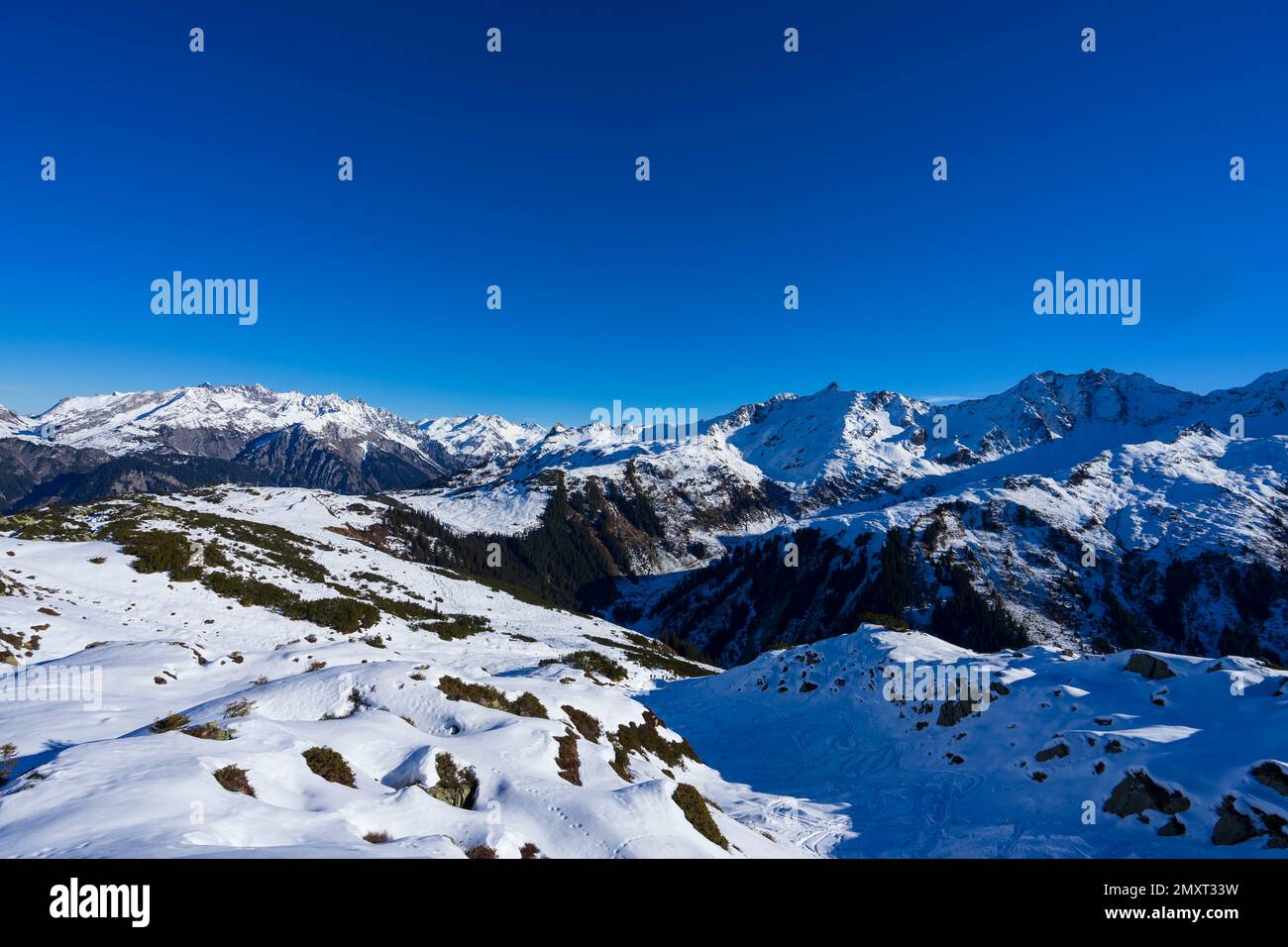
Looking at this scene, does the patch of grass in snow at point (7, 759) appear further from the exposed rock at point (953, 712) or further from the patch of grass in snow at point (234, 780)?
the exposed rock at point (953, 712)

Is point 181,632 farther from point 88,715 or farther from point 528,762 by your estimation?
point 528,762

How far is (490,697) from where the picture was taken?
88.1 ft

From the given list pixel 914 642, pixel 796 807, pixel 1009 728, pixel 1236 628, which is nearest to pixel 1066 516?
pixel 1236 628

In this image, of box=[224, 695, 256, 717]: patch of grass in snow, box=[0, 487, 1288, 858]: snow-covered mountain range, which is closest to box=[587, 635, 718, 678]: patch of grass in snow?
box=[0, 487, 1288, 858]: snow-covered mountain range

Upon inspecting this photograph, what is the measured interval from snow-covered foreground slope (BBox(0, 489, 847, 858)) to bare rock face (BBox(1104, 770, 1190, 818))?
12580 mm

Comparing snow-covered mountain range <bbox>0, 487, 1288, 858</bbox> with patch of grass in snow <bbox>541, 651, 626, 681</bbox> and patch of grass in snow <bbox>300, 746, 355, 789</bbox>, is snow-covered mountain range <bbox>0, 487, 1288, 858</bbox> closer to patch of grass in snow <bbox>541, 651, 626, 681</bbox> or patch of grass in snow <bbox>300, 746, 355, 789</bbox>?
patch of grass in snow <bbox>300, 746, 355, 789</bbox>

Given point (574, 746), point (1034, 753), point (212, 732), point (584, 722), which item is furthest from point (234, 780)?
point (1034, 753)

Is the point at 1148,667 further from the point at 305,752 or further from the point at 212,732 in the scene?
the point at 212,732

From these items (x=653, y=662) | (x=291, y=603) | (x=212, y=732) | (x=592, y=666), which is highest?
(x=212, y=732)

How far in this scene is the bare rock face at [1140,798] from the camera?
81.0 ft

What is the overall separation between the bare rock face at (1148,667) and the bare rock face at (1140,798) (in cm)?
1416

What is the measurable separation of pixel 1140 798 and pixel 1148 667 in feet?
50.4

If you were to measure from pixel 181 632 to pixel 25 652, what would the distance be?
16.5 meters
